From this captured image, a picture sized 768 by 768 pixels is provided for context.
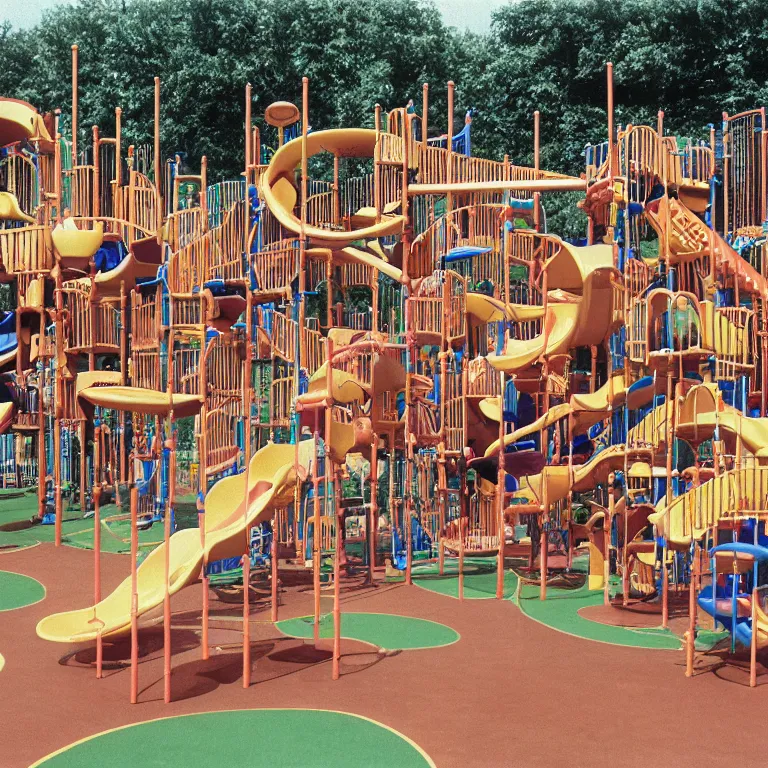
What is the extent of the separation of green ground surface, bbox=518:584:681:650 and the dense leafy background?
21719mm

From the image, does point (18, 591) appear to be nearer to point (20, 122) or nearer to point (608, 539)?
point (20, 122)

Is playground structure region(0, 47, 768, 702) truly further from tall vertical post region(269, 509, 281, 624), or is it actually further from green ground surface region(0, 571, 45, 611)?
green ground surface region(0, 571, 45, 611)

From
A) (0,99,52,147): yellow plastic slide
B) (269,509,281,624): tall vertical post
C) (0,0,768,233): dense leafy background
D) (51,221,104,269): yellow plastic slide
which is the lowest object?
(269,509,281,624): tall vertical post

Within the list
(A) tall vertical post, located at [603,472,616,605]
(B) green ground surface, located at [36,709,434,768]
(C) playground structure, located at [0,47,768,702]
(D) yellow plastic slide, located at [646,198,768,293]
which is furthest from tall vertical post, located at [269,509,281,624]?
(D) yellow plastic slide, located at [646,198,768,293]

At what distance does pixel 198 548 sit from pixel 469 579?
543 centimetres

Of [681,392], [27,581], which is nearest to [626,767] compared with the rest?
[681,392]

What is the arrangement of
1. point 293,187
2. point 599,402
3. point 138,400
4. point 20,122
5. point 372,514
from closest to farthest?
point 138,400 → point 599,402 → point 372,514 → point 293,187 → point 20,122

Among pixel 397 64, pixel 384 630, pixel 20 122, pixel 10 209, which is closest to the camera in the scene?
pixel 384 630

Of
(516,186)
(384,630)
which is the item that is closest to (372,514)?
(384,630)

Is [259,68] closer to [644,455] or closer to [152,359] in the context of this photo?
[152,359]

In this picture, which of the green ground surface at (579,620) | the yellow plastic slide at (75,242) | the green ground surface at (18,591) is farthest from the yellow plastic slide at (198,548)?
the yellow plastic slide at (75,242)

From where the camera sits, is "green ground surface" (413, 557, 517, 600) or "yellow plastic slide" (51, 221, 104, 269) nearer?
"green ground surface" (413, 557, 517, 600)

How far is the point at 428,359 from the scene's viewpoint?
754 inches

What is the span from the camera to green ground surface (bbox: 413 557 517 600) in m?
15.5
